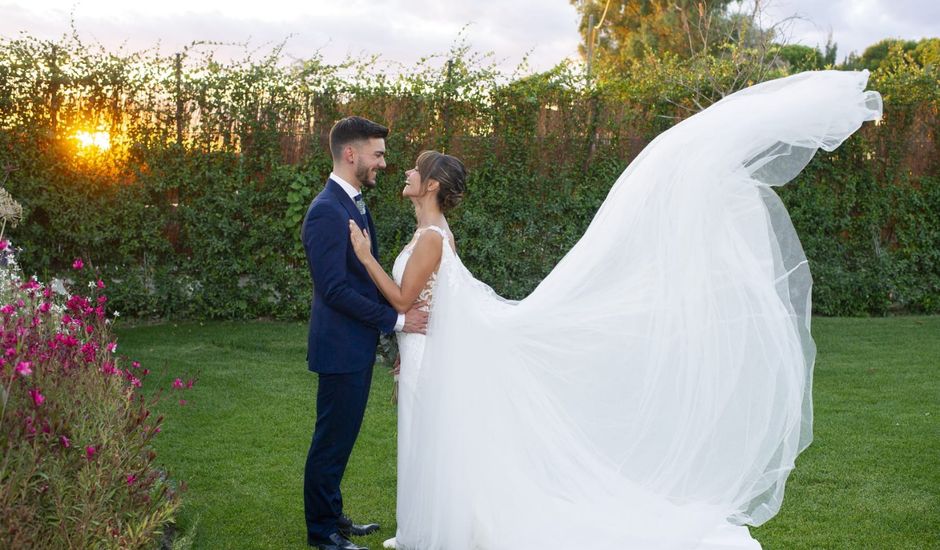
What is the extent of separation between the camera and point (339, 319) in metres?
4.51

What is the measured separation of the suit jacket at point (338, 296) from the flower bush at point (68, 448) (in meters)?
0.88

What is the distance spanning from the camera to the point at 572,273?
4.62m

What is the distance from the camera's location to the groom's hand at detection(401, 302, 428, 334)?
4590 millimetres

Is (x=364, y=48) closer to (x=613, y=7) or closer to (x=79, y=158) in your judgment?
(x=79, y=158)

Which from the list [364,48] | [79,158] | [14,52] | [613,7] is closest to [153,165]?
[79,158]

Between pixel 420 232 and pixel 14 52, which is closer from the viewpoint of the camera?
pixel 420 232

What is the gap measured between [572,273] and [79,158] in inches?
290

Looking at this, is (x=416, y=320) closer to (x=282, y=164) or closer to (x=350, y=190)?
(x=350, y=190)

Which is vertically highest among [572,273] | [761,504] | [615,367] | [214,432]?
[572,273]

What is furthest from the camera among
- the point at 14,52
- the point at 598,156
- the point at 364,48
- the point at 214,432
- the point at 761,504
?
the point at 598,156

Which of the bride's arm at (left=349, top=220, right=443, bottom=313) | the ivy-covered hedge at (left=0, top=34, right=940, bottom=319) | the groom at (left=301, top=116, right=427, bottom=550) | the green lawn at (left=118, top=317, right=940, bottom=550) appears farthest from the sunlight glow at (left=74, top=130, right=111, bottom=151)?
the bride's arm at (left=349, top=220, right=443, bottom=313)

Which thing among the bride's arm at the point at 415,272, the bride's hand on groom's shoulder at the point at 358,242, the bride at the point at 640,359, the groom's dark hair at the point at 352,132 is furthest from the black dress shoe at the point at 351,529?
the groom's dark hair at the point at 352,132

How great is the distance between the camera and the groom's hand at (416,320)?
4.59 meters

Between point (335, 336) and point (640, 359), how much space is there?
144 centimetres
